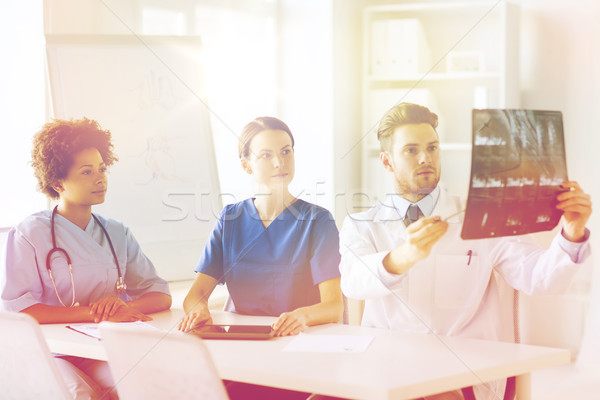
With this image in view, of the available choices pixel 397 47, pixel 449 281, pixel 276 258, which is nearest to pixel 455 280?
pixel 449 281

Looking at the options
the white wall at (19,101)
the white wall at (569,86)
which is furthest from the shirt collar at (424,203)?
the white wall at (569,86)

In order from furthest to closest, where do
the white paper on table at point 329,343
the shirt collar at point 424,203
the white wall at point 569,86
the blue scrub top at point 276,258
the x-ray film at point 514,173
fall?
the white wall at point 569,86 → the blue scrub top at point 276,258 → the shirt collar at point 424,203 → the white paper on table at point 329,343 → the x-ray film at point 514,173

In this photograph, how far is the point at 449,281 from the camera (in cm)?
160

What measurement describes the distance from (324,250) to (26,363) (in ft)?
2.47

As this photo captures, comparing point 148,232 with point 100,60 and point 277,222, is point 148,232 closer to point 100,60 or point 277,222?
point 100,60

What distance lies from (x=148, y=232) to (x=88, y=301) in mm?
736

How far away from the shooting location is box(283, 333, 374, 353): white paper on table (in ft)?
4.39

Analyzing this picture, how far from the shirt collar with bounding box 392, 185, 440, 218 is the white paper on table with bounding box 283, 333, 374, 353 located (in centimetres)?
38

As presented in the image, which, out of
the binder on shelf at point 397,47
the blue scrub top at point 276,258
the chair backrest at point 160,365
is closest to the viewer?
the chair backrest at point 160,365

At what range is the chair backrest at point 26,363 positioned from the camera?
52.7 inches

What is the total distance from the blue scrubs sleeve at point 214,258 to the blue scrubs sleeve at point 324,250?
262 mm

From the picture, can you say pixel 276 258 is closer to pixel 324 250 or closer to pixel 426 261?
pixel 324 250

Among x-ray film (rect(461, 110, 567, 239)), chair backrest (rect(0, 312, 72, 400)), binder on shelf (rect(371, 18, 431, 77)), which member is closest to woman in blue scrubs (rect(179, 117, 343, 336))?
chair backrest (rect(0, 312, 72, 400))

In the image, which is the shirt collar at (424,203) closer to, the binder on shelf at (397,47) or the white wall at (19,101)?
the white wall at (19,101)
